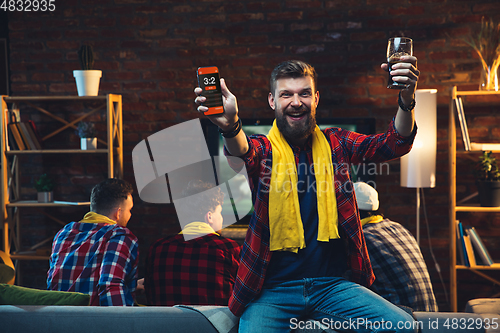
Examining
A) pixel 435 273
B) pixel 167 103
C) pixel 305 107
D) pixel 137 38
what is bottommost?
pixel 435 273

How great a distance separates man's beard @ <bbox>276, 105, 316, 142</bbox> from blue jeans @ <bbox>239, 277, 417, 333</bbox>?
489mm

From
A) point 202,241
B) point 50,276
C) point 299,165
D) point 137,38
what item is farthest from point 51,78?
point 299,165

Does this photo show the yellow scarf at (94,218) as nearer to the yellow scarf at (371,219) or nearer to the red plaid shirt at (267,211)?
the red plaid shirt at (267,211)

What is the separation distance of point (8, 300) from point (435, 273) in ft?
9.23

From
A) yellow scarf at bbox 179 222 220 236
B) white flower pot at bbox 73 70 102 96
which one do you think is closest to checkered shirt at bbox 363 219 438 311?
yellow scarf at bbox 179 222 220 236

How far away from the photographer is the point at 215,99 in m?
1.23

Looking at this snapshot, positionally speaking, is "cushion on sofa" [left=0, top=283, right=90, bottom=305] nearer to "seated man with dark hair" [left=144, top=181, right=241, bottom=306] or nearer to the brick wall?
"seated man with dark hair" [left=144, top=181, right=241, bottom=306]

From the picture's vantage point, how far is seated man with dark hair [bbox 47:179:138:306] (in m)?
1.67

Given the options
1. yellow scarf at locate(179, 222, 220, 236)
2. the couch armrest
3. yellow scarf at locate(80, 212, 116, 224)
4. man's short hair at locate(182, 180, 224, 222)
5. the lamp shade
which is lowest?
the couch armrest

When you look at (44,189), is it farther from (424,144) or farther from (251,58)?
(424,144)

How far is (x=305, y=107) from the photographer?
54.9 inches

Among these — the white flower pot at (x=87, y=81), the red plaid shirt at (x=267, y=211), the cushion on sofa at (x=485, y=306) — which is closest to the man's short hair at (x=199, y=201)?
the red plaid shirt at (x=267, y=211)

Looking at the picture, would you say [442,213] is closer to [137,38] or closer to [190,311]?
[190,311]

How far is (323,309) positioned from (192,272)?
0.64m
